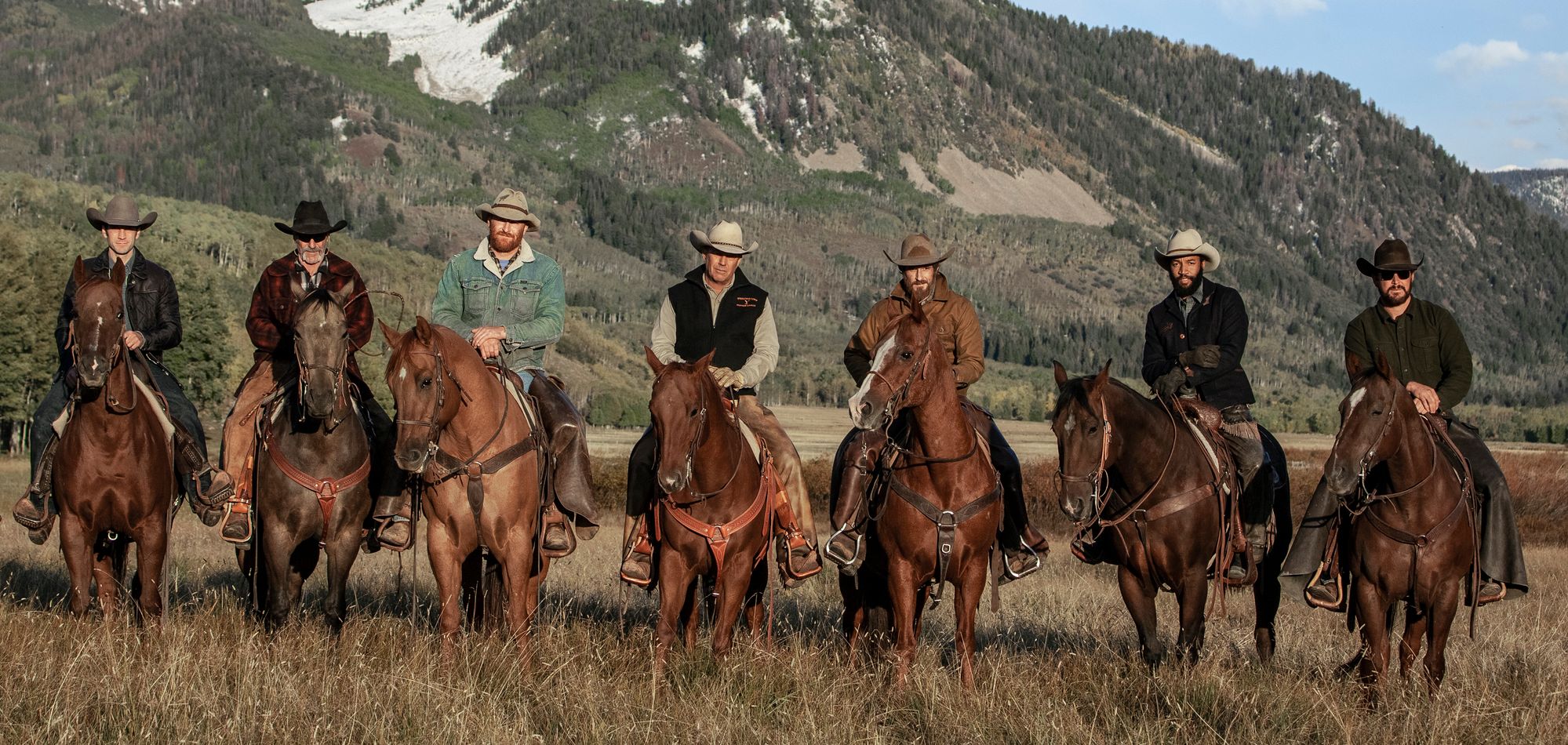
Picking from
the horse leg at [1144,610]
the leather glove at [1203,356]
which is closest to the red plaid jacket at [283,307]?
the horse leg at [1144,610]

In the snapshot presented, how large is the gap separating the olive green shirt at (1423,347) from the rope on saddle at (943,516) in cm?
316

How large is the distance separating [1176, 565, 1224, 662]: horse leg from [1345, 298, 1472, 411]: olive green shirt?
2079 mm

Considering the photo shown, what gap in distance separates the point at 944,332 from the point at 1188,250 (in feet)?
7.89

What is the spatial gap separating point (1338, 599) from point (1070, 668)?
2.05m

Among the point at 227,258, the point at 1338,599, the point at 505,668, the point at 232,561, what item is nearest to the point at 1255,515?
the point at 1338,599

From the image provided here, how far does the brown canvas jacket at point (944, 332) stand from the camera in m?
10.9

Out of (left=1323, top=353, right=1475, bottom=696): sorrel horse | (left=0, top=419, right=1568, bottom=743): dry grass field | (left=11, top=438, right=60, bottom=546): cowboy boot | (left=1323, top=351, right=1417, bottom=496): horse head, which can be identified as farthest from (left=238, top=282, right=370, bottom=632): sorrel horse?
(left=1323, top=353, right=1475, bottom=696): sorrel horse

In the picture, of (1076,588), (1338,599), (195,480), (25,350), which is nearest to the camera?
(1338,599)

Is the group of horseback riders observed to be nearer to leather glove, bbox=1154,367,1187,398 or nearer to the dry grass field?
leather glove, bbox=1154,367,1187,398

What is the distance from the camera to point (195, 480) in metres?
11.6

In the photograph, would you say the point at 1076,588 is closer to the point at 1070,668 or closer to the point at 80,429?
the point at 1070,668

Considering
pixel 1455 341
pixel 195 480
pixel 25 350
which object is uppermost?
pixel 1455 341

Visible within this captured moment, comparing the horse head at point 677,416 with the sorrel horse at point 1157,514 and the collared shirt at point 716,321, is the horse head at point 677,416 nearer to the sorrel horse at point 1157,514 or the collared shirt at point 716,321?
the collared shirt at point 716,321

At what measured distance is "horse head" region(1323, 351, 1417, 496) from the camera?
9.59 meters
